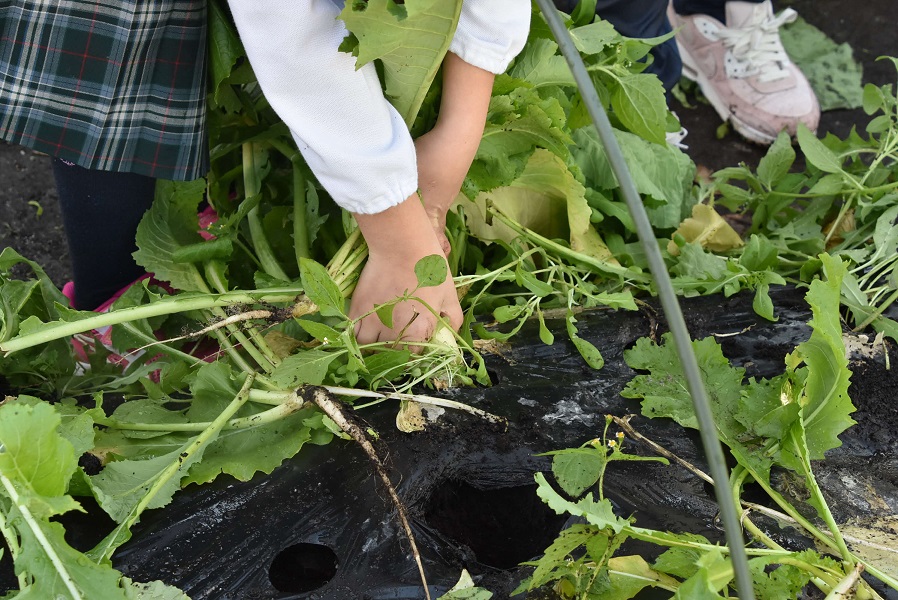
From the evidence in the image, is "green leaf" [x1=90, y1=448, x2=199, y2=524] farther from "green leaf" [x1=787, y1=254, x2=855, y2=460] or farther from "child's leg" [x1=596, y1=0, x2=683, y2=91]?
"child's leg" [x1=596, y1=0, x2=683, y2=91]

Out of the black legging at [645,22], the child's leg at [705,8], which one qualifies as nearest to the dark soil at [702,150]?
the child's leg at [705,8]

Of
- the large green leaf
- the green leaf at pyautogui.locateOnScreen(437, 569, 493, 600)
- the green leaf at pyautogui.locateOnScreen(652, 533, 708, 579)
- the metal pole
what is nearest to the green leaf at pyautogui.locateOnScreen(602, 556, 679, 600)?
the green leaf at pyautogui.locateOnScreen(652, 533, 708, 579)

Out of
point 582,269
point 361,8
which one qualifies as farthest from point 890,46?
point 361,8

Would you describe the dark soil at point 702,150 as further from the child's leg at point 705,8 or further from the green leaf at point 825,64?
the child's leg at point 705,8

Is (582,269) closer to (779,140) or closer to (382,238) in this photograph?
(382,238)

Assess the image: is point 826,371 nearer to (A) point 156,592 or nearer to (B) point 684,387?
(B) point 684,387

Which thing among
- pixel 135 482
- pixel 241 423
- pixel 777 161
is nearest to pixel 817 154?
pixel 777 161

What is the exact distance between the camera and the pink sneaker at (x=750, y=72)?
2.18m

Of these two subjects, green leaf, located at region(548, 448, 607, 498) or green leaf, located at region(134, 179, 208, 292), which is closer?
green leaf, located at region(548, 448, 607, 498)

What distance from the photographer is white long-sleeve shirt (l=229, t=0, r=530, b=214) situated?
81cm

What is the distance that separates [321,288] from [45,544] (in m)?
0.38

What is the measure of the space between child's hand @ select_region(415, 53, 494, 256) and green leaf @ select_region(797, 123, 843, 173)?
628 millimetres

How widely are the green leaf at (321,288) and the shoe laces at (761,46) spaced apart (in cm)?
179

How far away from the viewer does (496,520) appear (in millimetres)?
950
